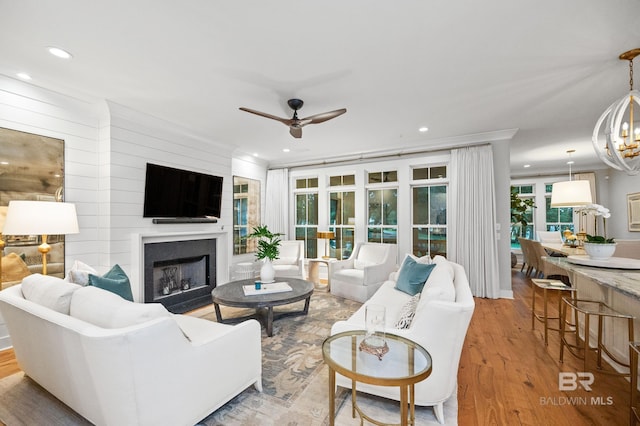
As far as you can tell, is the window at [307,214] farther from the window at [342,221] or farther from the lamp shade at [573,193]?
the lamp shade at [573,193]

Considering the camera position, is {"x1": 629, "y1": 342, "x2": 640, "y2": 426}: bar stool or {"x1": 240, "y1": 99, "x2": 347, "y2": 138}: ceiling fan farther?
{"x1": 240, "y1": 99, "x2": 347, "y2": 138}: ceiling fan

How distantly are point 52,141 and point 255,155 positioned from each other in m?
3.35

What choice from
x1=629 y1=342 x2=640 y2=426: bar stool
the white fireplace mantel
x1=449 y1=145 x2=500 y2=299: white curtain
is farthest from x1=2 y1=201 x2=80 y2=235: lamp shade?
x1=449 y1=145 x2=500 y2=299: white curtain

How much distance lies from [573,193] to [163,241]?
19.0 feet

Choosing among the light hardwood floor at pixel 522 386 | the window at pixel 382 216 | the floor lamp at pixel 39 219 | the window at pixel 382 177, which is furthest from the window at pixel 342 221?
the floor lamp at pixel 39 219

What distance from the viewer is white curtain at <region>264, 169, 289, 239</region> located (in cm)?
638

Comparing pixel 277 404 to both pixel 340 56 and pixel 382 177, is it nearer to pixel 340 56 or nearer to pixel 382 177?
pixel 340 56

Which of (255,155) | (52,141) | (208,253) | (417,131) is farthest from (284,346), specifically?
(255,155)

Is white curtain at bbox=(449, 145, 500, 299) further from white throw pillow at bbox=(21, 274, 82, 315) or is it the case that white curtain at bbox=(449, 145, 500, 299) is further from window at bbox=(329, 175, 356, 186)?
white throw pillow at bbox=(21, 274, 82, 315)

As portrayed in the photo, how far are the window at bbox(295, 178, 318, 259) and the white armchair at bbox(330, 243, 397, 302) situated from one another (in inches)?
64.6

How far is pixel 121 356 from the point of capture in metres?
1.33

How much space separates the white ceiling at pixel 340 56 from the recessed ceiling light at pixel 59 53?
51mm

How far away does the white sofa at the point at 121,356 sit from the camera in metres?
1.38

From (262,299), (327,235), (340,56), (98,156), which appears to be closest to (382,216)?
(327,235)
